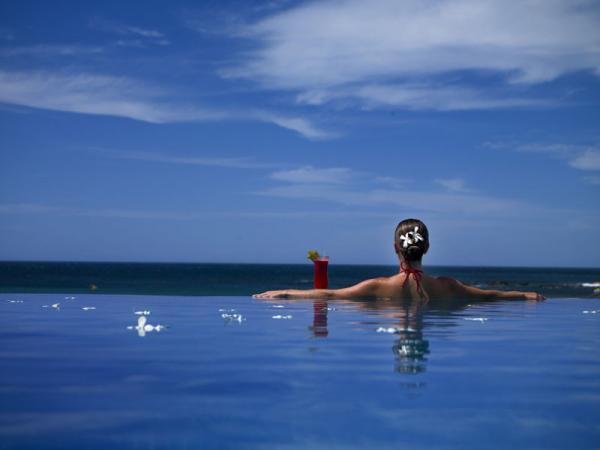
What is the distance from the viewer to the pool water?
4.04 metres

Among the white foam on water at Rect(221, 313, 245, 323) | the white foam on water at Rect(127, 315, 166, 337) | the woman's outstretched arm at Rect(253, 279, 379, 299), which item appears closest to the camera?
the white foam on water at Rect(127, 315, 166, 337)

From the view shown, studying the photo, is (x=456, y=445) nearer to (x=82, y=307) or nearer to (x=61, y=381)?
(x=61, y=381)

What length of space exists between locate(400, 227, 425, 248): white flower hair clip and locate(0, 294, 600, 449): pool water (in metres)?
2.00

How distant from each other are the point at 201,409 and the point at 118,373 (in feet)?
4.76

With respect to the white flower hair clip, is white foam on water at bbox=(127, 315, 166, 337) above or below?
below

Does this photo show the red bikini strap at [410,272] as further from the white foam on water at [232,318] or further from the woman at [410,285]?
the white foam on water at [232,318]

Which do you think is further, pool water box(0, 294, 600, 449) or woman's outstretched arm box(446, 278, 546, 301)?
woman's outstretched arm box(446, 278, 546, 301)

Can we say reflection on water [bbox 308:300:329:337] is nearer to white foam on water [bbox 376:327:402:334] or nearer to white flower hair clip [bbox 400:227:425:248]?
white foam on water [bbox 376:327:402:334]

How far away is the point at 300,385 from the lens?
5.23 metres

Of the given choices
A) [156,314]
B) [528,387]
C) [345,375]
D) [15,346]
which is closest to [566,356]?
[528,387]

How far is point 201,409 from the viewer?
15.0 feet

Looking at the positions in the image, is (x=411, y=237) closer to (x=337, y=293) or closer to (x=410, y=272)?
(x=410, y=272)

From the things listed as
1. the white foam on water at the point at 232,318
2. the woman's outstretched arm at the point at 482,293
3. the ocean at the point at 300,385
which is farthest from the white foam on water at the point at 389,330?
the woman's outstretched arm at the point at 482,293

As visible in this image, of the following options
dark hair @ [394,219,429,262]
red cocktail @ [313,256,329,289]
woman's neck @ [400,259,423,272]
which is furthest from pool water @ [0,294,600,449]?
red cocktail @ [313,256,329,289]
